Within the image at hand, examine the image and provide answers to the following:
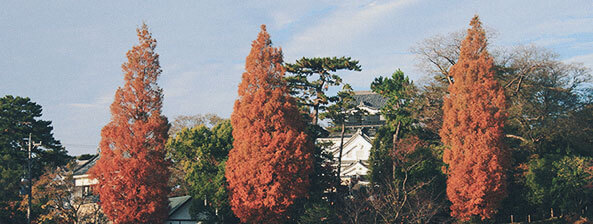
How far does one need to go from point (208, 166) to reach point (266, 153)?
6.14m

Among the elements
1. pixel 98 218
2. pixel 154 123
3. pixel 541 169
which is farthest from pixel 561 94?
pixel 98 218

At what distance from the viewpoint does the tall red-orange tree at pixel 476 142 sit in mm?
25625

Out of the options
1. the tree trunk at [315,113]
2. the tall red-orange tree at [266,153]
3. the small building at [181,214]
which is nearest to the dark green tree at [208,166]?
the small building at [181,214]

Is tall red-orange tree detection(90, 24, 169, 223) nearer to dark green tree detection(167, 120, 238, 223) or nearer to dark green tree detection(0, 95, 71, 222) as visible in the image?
dark green tree detection(167, 120, 238, 223)

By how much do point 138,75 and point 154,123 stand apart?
2.32 meters

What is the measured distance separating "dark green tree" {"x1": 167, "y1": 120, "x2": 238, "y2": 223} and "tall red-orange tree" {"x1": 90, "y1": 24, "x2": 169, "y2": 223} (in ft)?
11.3

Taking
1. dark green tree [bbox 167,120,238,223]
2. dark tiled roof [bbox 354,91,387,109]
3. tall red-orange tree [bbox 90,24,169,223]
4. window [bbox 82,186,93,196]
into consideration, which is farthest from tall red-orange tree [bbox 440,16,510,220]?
dark tiled roof [bbox 354,91,387,109]

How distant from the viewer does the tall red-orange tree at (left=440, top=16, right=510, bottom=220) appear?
84.1ft

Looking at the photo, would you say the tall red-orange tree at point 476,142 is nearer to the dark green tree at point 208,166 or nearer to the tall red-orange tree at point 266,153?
the tall red-orange tree at point 266,153

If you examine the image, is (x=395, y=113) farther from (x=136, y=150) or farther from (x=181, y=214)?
(x=136, y=150)

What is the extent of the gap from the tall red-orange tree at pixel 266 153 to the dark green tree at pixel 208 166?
1900 millimetres

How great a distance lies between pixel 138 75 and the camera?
2439cm

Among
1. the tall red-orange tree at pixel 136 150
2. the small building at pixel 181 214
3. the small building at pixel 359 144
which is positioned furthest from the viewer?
the small building at pixel 359 144

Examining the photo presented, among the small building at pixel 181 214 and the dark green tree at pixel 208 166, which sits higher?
the dark green tree at pixel 208 166
